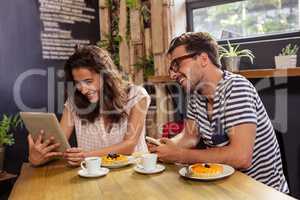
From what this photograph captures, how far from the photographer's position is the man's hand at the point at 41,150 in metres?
1.62

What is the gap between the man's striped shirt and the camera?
1.54m

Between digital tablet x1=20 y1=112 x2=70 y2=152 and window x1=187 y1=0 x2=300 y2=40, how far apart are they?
1.92 metres

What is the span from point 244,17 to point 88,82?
1.60 metres

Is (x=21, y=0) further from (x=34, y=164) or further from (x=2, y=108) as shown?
(x=34, y=164)

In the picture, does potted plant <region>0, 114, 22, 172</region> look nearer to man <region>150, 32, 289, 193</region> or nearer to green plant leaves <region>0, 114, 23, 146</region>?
green plant leaves <region>0, 114, 23, 146</region>

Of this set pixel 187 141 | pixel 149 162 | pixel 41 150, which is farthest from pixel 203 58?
pixel 41 150

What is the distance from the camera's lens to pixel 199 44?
1.71 metres

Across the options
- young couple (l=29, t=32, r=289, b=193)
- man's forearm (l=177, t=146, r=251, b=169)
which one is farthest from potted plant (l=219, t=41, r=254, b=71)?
man's forearm (l=177, t=146, r=251, b=169)

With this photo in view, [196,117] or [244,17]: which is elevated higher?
[244,17]

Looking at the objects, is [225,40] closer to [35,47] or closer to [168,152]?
[35,47]

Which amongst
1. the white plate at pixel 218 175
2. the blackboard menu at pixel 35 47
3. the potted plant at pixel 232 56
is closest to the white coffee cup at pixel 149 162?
the white plate at pixel 218 175

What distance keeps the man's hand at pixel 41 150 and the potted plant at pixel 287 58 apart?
170 centimetres

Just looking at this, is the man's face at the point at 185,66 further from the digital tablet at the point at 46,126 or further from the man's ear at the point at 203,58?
the digital tablet at the point at 46,126

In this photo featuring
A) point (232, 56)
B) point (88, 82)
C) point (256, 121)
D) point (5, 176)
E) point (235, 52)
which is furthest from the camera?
point (235, 52)
